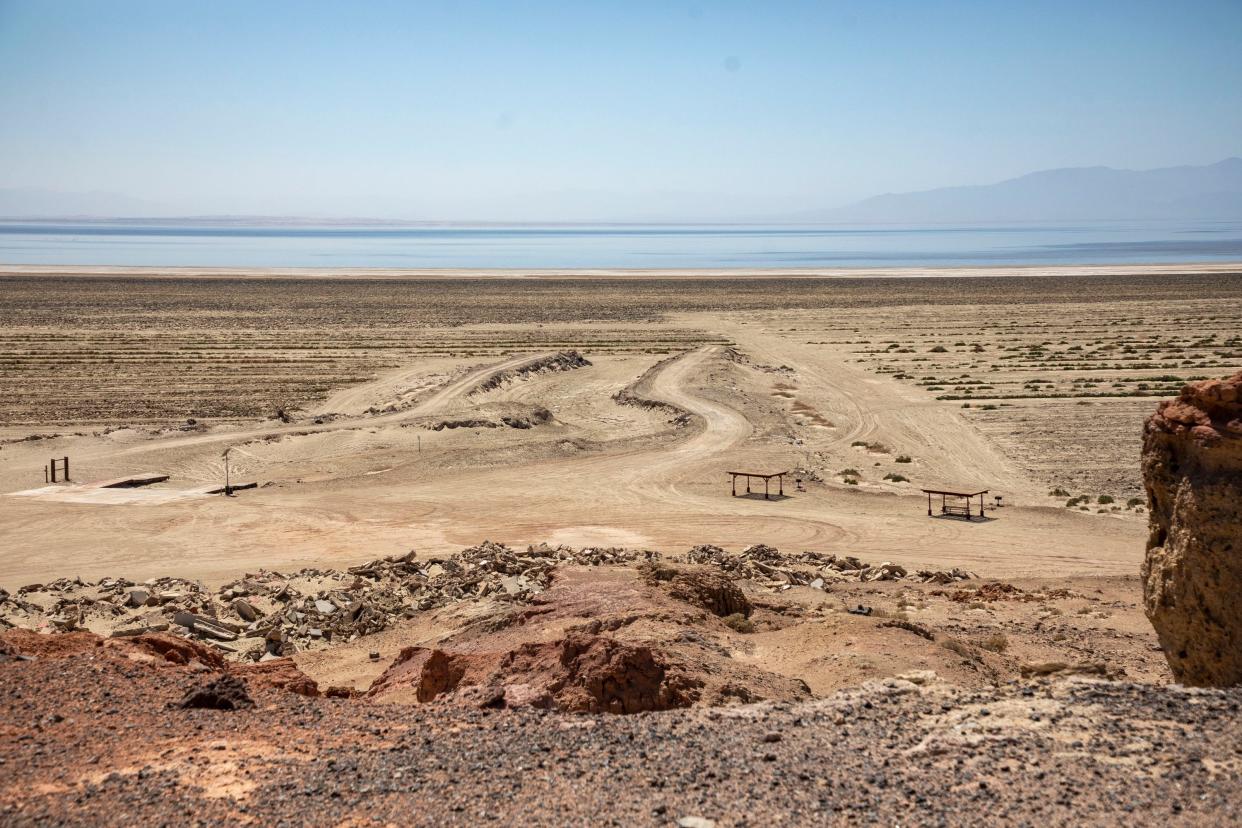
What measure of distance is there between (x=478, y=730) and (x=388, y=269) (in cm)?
15154

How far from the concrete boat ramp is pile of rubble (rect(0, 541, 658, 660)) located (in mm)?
7552

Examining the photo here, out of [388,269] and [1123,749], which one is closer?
[1123,749]

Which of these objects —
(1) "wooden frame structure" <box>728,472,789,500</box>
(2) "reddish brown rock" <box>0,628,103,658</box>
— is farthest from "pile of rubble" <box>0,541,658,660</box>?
(1) "wooden frame structure" <box>728,472,789,500</box>

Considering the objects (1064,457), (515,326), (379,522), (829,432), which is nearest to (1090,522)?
(1064,457)

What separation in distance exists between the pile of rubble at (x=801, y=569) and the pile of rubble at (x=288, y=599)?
162 cm

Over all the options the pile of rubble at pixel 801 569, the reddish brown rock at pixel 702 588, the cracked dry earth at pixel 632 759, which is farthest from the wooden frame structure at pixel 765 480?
the cracked dry earth at pixel 632 759

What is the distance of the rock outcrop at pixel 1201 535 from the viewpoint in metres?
10.6

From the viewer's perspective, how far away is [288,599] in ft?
61.1

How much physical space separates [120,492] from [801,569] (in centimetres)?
1796

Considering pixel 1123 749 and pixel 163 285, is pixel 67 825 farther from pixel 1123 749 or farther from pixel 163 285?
pixel 163 285

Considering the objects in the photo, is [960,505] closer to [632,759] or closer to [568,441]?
[568,441]

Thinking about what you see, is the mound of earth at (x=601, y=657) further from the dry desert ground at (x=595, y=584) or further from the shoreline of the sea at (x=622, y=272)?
the shoreline of the sea at (x=622, y=272)

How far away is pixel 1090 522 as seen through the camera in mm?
25422

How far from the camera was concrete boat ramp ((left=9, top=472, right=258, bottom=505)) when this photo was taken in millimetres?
27156
